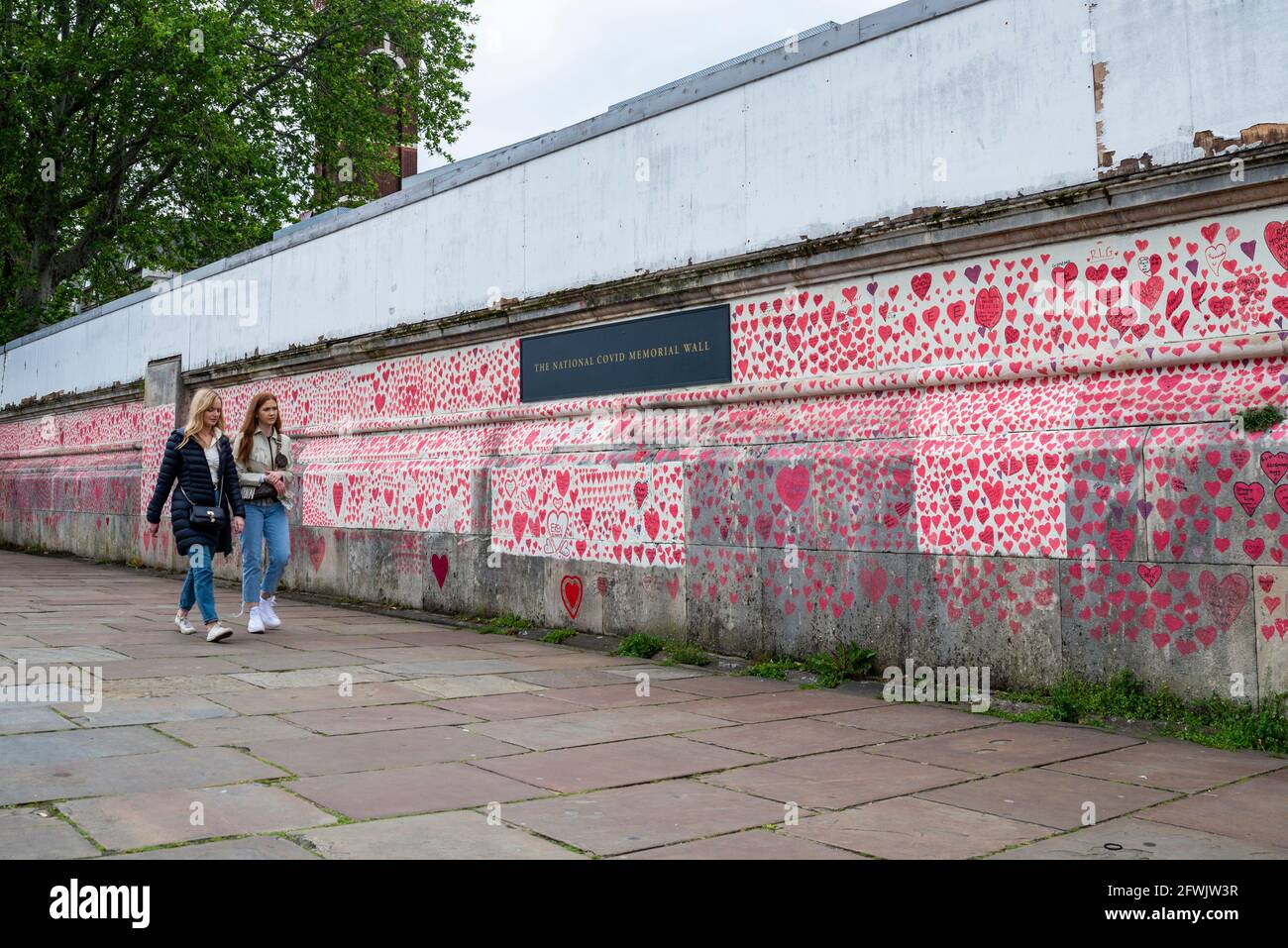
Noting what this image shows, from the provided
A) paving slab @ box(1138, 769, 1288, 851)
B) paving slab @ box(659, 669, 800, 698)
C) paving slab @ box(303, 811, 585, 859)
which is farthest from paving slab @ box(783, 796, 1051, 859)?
paving slab @ box(659, 669, 800, 698)

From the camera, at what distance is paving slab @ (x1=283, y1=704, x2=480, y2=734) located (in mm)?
5293

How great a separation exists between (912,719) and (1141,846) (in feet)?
7.33

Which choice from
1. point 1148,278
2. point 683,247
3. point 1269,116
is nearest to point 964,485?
point 1148,278

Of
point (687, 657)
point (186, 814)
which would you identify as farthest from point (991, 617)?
point (186, 814)

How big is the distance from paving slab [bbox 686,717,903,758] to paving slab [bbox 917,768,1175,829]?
0.81m

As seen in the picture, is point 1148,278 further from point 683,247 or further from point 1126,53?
point 683,247

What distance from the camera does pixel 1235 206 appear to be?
18.2ft

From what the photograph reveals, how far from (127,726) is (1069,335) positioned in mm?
5215

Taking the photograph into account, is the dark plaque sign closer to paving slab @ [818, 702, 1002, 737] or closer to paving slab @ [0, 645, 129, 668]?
paving slab @ [818, 702, 1002, 737]

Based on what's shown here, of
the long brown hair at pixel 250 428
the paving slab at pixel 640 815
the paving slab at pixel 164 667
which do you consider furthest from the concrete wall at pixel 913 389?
the paving slab at pixel 164 667

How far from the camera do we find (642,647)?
798cm

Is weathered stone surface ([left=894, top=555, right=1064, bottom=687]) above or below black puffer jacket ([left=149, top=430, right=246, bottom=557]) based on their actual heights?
below

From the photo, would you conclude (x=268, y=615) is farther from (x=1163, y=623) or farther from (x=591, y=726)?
(x=1163, y=623)
